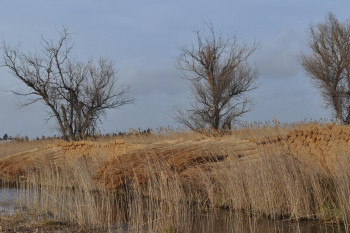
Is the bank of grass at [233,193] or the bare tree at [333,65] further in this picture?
the bare tree at [333,65]

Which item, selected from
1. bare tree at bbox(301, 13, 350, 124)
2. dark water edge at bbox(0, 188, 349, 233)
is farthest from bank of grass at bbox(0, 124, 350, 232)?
bare tree at bbox(301, 13, 350, 124)

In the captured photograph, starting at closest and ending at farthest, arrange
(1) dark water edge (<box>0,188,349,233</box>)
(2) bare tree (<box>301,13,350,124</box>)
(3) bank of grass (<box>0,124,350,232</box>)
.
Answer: (1) dark water edge (<box>0,188,349,233</box>) < (3) bank of grass (<box>0,124,350,232</box>) < (2) bare tree (<box>301,13,350,124</box>)

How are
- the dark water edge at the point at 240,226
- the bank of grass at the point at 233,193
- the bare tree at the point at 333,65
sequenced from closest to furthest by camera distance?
the dark water edge at the point at 240,226 → the bank of grass at the point at 233,193 → the bare tree at the point at 333,65

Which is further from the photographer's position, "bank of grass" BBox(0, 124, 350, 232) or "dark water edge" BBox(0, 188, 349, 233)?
"bank of grass" BBox(0, 124, 350, 232)

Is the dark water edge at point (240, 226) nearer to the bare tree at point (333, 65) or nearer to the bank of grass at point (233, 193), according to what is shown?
the bank of grass at point (233, 193)

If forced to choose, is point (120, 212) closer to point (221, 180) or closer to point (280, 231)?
point (221, 180)

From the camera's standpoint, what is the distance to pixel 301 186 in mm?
6242

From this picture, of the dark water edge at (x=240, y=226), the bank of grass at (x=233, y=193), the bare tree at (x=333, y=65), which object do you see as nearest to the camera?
the dark water edge at (x=240, y=226)

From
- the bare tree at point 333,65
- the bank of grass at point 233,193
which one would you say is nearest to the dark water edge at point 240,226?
Answer: the bank of grass at point 233,193

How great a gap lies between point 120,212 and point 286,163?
331 cm

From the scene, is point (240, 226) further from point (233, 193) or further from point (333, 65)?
point (333, 65)

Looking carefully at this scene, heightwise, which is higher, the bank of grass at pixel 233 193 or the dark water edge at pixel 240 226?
the bank of grass at pixel 233 193

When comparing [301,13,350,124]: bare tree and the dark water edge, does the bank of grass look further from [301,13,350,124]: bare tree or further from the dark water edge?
[301,13,350,124]: bare tree

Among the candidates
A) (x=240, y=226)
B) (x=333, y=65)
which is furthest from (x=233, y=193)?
(x=333, y=65)
